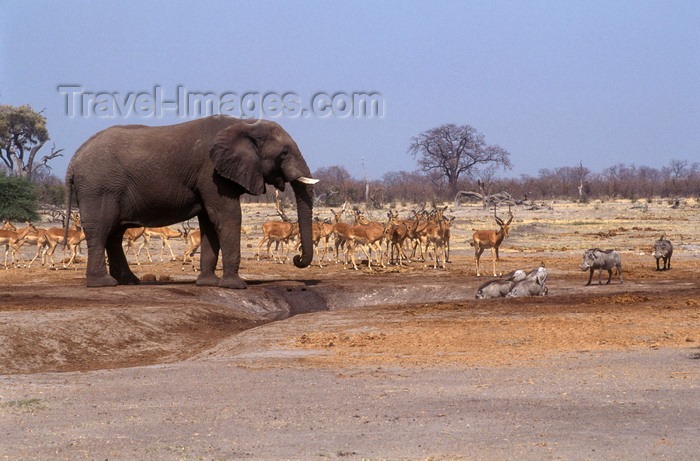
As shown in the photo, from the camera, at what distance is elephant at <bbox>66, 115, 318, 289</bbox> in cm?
1962

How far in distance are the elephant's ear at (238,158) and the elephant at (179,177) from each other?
21 millimetres

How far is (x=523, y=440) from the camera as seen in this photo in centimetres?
736

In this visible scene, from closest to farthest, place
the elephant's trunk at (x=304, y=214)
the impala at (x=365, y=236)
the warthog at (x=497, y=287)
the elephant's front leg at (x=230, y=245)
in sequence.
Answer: the warthog at (x=497, y=287), the elephant's front leg at (x=230, y=245), the elephant's trunk at (x=304, y=214), the impala at (x=365, y=236)

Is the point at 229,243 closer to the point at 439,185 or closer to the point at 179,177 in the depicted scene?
the point at 179,177

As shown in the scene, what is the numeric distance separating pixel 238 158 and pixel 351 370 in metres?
9.48

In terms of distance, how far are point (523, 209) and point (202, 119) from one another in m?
46.2

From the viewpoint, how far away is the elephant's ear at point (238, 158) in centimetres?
1969

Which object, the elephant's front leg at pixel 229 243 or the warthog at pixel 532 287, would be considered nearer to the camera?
the warthog at pixel 532 287

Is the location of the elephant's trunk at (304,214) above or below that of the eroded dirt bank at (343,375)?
above

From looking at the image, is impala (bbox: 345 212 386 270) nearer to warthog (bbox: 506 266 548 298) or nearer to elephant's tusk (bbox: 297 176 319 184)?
elephant's tusk (bbox: 297 176 319 184)

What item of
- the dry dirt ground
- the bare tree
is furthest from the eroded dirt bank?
the bare tree

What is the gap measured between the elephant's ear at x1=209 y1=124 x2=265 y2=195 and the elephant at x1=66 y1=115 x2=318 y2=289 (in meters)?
0.02

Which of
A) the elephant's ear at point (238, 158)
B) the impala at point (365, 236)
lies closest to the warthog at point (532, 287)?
the elephant's ear at point (238, 158)

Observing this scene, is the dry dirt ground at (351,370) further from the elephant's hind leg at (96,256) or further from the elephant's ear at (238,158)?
the elephant's ear at (238,158)
